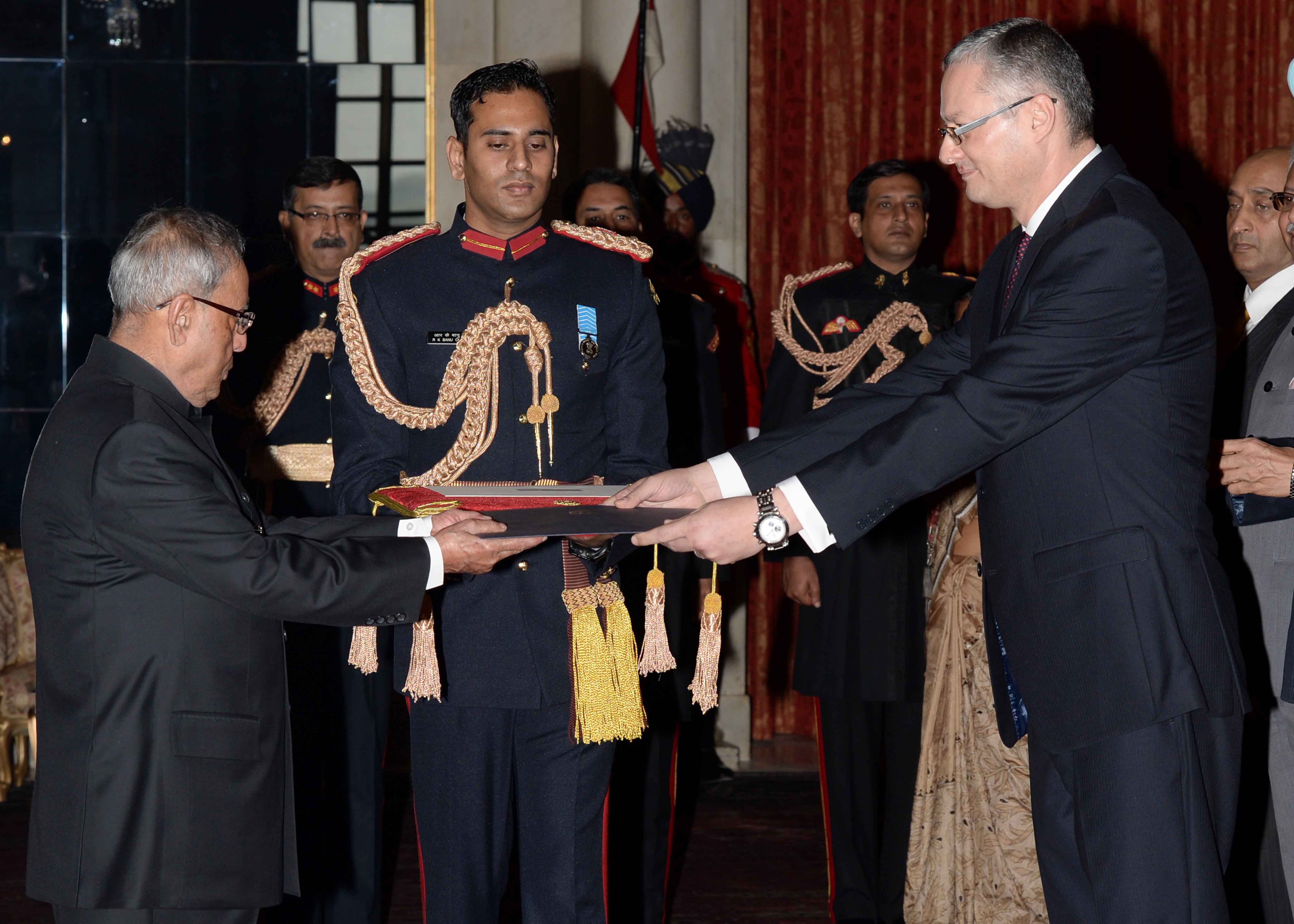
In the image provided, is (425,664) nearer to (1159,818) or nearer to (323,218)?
(1159,818)

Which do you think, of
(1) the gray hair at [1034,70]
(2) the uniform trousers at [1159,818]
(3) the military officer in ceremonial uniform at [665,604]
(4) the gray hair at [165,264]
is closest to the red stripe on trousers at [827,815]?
(3) the military officer in ceremonial uniform at [665,604]

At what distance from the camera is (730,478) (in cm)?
255

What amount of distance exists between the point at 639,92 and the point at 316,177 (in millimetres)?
1338

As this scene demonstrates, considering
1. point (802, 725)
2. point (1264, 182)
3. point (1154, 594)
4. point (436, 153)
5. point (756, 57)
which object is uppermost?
point (756, 57)

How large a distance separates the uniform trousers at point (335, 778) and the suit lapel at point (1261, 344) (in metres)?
2.12

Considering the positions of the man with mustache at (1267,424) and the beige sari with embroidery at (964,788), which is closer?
the man with mustache at (1267,424)

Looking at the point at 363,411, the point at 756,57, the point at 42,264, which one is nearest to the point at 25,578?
the point at 42,264

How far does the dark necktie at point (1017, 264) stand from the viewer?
7.29 ft

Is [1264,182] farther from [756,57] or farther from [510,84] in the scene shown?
[756,57]

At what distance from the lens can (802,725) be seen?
18.8 feet

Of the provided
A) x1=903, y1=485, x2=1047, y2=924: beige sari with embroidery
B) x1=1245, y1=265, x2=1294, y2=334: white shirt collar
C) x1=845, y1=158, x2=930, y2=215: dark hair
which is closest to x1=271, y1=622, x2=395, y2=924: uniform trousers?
x1=903, y1=485, x2=1047, y2=924: beige sari with embroidery

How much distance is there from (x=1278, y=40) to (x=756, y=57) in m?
2.19

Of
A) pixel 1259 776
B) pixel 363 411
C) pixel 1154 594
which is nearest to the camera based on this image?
pixel 1154 594

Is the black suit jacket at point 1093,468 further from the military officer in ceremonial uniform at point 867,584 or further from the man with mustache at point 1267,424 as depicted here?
the military officer in ceremonial uniform at point 867,584
